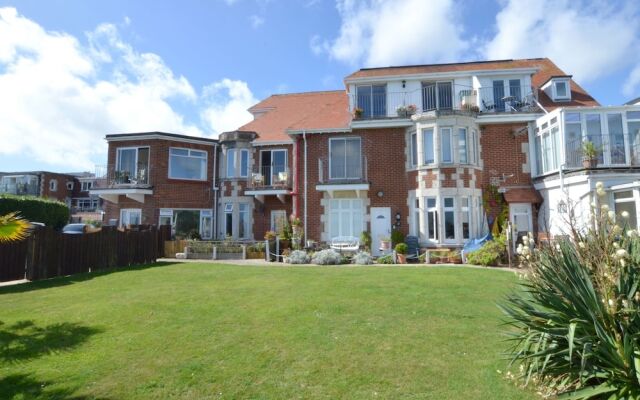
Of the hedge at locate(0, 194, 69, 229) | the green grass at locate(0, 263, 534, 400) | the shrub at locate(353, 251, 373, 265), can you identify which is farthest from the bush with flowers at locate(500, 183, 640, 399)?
the hedge at locate(0, 194, 69, 229)

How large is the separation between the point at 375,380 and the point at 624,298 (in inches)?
102

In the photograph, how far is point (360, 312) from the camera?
274 inches

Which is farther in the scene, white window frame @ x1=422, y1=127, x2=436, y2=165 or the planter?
white window frame @ x1=422, y1=127, x2=436, y2=165

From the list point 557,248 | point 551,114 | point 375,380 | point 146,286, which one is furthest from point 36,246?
point 551,114

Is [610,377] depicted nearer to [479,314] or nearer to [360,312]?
[479,314]

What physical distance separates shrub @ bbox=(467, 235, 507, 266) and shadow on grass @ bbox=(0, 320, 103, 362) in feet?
41.3

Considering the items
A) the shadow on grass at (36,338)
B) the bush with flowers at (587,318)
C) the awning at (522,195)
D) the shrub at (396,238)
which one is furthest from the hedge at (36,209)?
the bush with flowers at (587,318)

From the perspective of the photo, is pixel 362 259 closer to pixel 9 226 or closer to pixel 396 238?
pixel 396 238

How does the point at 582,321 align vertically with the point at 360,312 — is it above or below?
above

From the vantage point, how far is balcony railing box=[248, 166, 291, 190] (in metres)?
20.5

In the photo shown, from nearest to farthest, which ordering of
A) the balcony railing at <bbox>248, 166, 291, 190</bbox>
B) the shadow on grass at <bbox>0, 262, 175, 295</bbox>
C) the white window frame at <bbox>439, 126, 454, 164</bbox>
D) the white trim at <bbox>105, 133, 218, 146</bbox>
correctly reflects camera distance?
the shadow on grass at <bbox>0, 262, 175, 295</bbox> < the white window frame at <bbox>439, 126, 454, 164</bbox> < the balcony railing at <bbox>248, 166, 291, 190</bbox> < the white trim at <bbox>105, 133, 218, 146</bbox>

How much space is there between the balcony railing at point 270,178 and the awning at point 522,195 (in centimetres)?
1055

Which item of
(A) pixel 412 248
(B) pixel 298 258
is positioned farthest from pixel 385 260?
(B) pixel 298 258

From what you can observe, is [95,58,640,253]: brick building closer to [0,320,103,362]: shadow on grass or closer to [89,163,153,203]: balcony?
[89,163,153,203]: balcony
